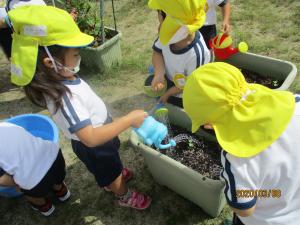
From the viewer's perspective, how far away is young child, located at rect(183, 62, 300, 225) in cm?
107

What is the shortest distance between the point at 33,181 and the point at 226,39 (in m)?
1.58

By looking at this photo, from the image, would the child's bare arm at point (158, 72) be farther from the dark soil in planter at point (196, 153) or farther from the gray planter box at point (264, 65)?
the gray planter box at point (264, 65)

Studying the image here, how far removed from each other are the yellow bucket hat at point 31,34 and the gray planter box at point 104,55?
5.37 ft

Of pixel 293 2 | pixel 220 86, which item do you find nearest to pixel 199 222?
pixel 220 86

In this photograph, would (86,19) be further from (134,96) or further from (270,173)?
(270,173)

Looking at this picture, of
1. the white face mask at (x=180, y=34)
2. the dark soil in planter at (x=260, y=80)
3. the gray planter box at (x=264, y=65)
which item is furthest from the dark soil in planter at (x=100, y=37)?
the white face mask at (x=180, y=34)

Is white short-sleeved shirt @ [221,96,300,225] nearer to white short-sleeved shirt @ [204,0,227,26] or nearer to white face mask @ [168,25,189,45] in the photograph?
white face mask @ [168,25,189,45]

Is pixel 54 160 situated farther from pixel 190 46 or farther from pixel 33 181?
pixel 190 46

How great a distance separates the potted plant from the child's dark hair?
5.42 feet

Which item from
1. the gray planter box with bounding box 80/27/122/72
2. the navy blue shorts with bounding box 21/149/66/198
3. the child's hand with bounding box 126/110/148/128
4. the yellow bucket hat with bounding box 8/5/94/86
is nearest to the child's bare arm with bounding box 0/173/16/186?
the navy blue shorts with bounding box 21/149/66/198

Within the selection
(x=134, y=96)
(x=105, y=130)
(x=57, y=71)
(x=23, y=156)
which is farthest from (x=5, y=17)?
(x=105, y=130)

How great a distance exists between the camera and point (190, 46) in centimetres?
176

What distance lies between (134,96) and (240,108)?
75.7 inches

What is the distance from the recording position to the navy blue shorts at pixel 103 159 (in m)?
1.73
